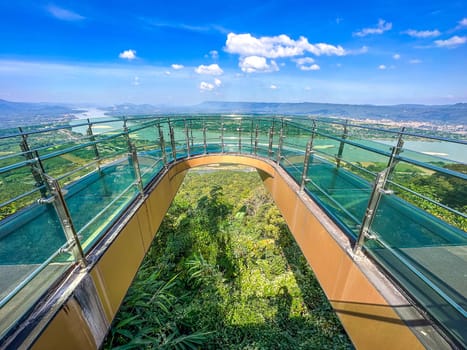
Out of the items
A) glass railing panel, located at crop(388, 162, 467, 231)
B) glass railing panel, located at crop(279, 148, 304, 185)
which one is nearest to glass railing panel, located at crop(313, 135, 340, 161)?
glass railing panel, located at crop(279, 148, 304, 185)

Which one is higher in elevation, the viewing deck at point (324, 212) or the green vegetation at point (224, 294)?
the viewing deck at point (324, 212)

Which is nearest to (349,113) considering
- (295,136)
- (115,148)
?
(295,136)

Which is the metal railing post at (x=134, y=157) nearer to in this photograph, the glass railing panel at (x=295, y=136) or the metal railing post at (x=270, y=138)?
the glass railing panel at (x=295, y=136)

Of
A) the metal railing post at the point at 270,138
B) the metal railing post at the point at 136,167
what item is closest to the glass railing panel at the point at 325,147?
the metal railing post at the point at 270,138

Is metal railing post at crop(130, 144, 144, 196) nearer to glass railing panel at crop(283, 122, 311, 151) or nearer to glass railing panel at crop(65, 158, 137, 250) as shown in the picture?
glass railing panel at crop(65, 158, 137, 250)

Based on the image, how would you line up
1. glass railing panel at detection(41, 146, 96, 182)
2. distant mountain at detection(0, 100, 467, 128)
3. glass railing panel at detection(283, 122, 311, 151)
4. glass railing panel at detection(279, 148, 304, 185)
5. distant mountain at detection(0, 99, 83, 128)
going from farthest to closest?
1. distant mountain at detection(0, 100, 467, 128)
2. distant mountain at detection(0, 99, 83, 128)
3. glass railing panel at detection(279, 148, 304, 185)
4. glass railing panel at detection(283, 122, 311, 151)
5. glass railing panel at detection(41, 146, 96, 182)

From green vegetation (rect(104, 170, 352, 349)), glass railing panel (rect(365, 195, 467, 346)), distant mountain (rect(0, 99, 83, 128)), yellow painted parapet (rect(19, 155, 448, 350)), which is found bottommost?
green vegetation (rect(104, 170, 352, 349))

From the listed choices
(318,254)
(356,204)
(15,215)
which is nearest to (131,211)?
(15,215)

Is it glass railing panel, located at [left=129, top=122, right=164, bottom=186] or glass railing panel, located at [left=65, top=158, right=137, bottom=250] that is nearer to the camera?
glass railing panel, located at [left=65, top=158, right=137, bottom=250]
